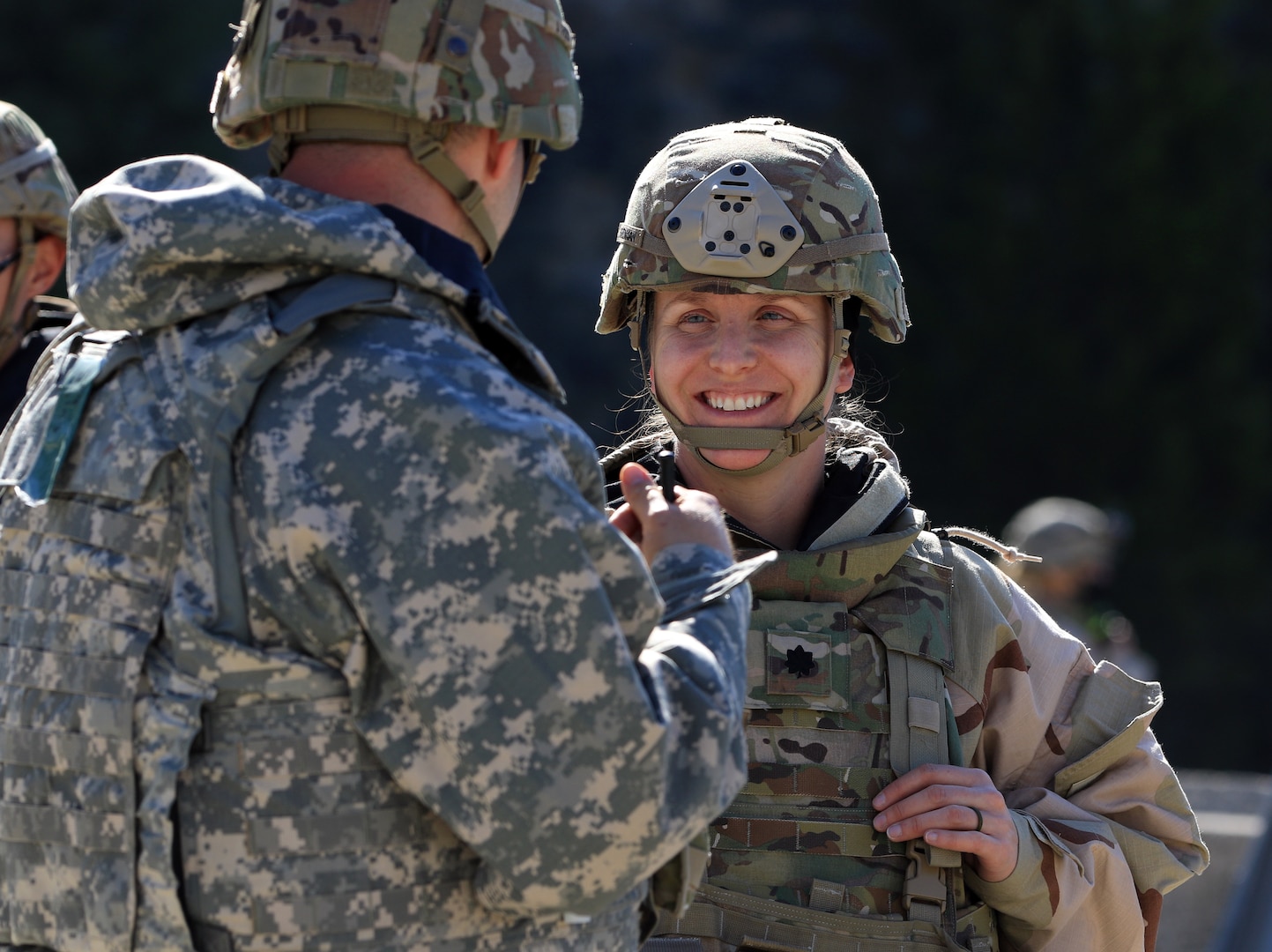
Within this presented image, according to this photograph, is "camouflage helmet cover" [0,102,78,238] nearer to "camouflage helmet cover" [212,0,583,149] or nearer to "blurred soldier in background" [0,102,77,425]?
"blurred soldier in background" [0,102,77,425]

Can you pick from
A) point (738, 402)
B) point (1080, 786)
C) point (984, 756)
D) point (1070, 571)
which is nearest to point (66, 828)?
point (738, 402)

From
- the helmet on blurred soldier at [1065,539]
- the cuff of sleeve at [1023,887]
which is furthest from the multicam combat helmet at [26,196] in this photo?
the helmet on blurred soldier at [1065,539]

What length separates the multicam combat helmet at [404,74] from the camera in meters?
2.15

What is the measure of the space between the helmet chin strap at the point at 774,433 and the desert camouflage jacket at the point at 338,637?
3.92ft

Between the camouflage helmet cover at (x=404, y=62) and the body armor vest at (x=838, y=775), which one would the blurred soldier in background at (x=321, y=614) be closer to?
the camouflage helmet cover at (x=404, y=62)

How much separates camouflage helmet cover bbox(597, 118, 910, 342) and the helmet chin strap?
0.33ft

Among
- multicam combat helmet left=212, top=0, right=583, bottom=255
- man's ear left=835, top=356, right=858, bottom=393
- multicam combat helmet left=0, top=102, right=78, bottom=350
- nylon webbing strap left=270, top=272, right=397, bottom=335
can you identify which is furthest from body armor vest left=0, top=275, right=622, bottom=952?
multicam combat helmet left=0, top=102, right=78, bottom=350

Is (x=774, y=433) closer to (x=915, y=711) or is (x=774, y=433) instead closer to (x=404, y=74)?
(x=915, y=711)

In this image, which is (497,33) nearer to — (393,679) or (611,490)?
(393,679)

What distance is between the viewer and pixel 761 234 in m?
3.30

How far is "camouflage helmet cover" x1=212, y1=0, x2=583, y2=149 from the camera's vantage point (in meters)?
2.15

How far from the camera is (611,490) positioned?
11.6 feet

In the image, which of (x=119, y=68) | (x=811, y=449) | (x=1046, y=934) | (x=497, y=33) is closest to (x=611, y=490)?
(x=811, y=449)

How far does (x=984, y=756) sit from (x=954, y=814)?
266 mm
